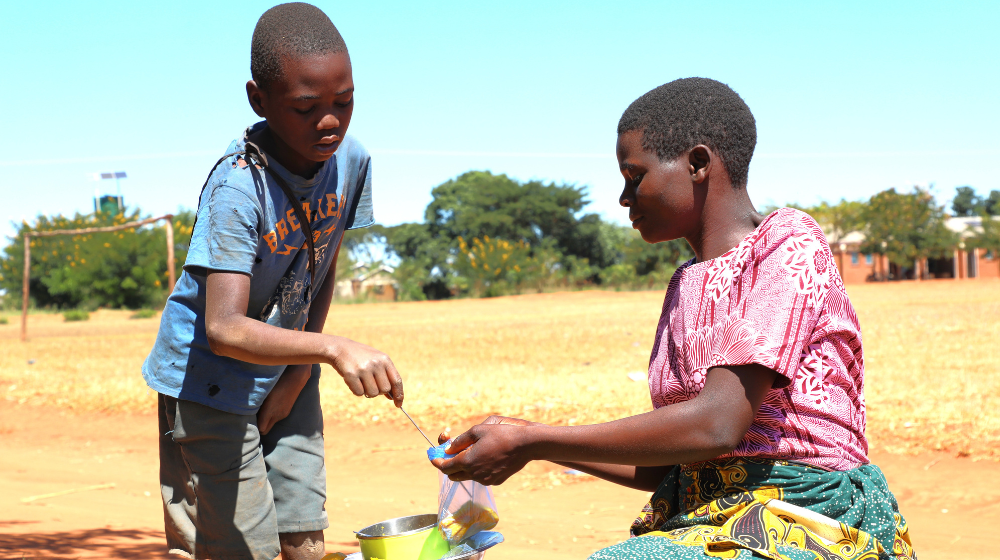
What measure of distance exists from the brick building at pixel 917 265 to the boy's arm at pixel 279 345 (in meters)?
44.8

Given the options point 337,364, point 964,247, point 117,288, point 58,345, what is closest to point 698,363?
point 337,364

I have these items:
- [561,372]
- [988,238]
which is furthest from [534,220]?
[561,372]

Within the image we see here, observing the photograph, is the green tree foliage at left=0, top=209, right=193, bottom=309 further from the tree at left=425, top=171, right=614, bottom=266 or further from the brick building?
the brick building

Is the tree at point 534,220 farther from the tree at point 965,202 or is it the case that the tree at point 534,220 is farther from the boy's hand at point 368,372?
the tree at point 965,202

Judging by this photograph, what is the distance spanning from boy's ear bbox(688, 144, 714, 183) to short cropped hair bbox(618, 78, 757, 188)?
2 centimetres

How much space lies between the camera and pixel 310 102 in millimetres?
2164

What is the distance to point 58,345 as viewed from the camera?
53.0 ft

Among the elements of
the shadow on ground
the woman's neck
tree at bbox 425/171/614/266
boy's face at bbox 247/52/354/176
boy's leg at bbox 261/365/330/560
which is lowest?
the shadow on ground

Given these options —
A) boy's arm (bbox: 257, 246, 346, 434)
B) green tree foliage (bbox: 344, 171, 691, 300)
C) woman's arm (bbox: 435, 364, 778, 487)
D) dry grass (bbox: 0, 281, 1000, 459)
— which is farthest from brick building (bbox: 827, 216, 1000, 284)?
woman's arm (bbox: 435, 364, 778, 487)

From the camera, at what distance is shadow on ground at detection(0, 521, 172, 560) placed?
13.0 feet

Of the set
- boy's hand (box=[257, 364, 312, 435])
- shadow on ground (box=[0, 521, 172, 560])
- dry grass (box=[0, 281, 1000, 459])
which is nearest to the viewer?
boy's hand (box=[257, 364, 312, 435])

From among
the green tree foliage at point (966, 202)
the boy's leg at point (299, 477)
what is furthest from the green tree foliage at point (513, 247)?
the green tree foliage at point (966, 202)

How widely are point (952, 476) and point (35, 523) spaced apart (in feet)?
17.5

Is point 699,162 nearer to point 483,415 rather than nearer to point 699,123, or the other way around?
point 699,123
